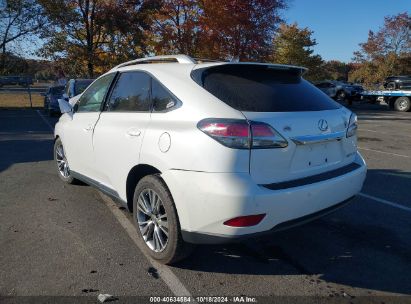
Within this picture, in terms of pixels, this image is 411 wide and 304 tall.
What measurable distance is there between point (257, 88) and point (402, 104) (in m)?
24.8

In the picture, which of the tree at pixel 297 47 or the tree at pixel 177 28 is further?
the tree at pixel 297 47

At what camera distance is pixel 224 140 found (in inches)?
120

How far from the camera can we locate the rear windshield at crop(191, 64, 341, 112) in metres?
3.33

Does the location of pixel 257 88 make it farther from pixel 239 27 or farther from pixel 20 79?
pixel 20 79

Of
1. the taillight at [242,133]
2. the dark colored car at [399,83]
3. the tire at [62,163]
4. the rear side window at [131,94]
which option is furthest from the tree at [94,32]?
the taillight at [242,133]

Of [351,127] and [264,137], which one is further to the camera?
[351,127]

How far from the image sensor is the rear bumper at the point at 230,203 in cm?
301

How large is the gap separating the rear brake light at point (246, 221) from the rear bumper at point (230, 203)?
0.03 m

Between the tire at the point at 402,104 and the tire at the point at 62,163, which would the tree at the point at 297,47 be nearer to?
the tire at the point at 402,104

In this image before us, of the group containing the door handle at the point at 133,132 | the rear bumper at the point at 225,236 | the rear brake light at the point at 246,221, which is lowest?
the rear bumper at the point at 225,236

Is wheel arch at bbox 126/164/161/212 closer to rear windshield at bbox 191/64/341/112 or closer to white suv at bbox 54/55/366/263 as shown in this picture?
white suv at bbox 54/55/366/263

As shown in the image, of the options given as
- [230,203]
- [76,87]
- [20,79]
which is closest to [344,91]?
[76,87]

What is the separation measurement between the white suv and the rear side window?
0.05 ft

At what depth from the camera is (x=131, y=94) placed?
4195 mm
